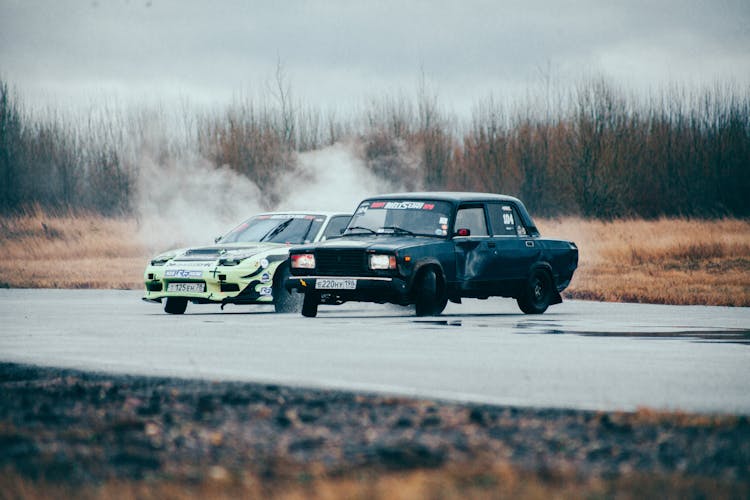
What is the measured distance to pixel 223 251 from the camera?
19.4 metres

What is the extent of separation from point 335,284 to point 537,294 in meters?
3.73

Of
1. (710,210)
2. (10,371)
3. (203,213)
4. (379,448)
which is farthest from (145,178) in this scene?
(379,448)

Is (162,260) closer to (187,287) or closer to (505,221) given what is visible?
(187,287)

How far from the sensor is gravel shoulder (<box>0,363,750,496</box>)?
654cm

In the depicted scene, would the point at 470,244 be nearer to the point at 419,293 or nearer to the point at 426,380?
the point at 419,293

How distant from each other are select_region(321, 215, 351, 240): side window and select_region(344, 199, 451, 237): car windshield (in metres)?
0.79

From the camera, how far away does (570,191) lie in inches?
2438

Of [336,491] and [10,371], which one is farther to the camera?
[10,371]

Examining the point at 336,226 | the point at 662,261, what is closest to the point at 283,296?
the point at 336,226

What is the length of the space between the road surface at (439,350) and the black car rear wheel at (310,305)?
21 cm

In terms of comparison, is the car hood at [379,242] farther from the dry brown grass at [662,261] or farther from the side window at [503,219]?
the dry brown grass at [662,261]

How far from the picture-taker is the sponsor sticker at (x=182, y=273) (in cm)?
1905

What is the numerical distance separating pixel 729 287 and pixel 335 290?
11.7 meters

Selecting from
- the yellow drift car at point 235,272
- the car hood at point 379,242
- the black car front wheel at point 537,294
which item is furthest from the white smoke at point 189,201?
the car hood at point 379,242
